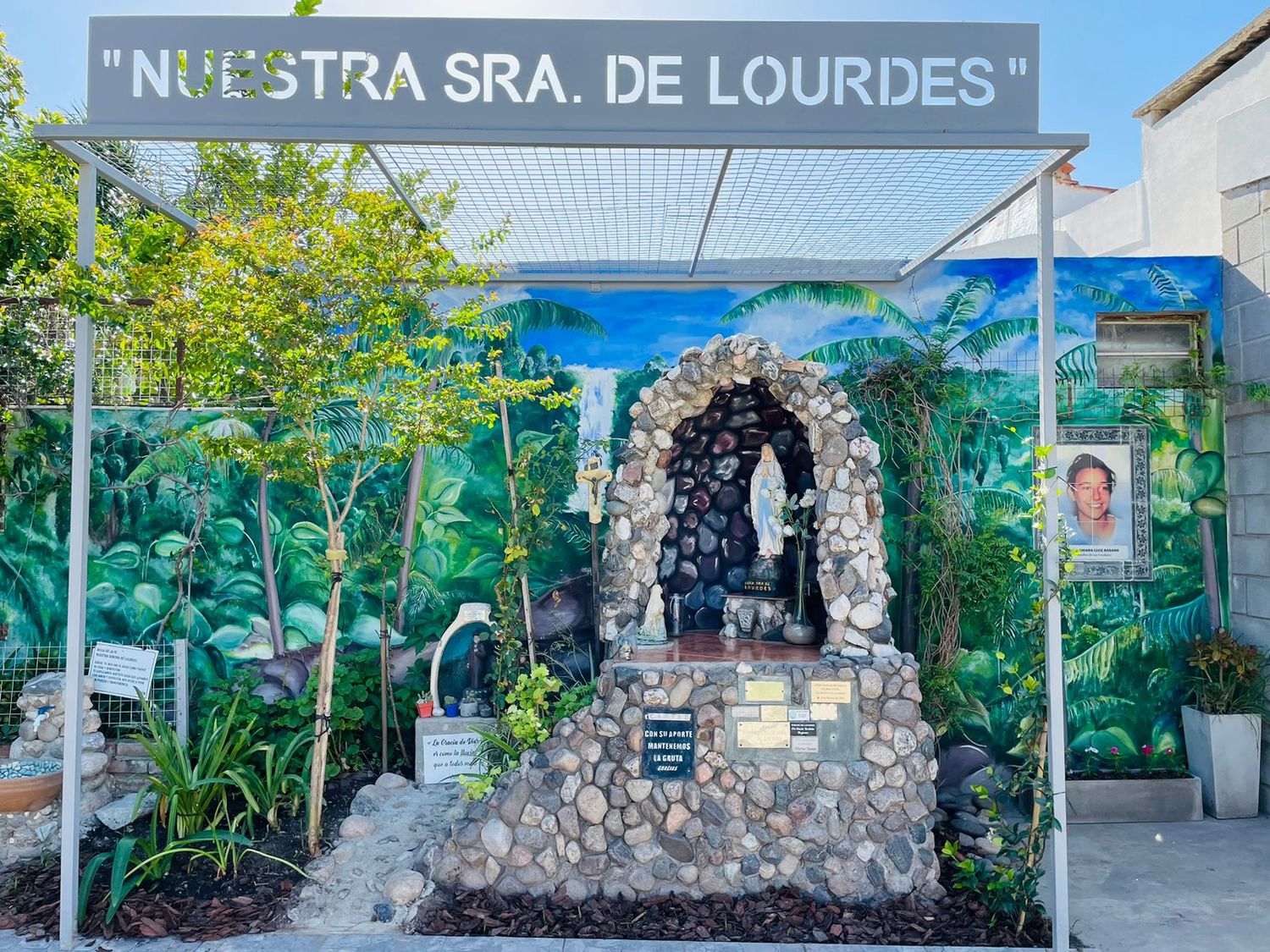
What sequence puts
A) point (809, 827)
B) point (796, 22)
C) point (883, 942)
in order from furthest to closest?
1. point (809, 827)
2. point (883, 942)
3. point (796, 22)

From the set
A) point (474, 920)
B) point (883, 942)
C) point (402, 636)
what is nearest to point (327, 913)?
point (474, 920)

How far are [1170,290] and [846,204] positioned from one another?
11.8ft

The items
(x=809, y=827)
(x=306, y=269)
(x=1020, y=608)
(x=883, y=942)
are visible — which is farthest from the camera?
(x=1020, y=608)

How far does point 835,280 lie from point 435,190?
3.44 m

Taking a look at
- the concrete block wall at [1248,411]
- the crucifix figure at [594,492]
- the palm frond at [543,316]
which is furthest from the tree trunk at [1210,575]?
the palm frond at [543,316]

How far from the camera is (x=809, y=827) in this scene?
199 inches

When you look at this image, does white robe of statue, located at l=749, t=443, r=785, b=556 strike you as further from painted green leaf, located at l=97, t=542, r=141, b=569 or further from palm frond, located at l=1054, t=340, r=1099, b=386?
painted green leaf, located at l=97, t=542, r=141, b=569

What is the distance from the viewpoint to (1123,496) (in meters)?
7.13

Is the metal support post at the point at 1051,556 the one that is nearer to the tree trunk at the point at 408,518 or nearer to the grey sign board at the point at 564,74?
the grey sign board at the point at 564,74

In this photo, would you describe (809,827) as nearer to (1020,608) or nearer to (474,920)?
(474,920)

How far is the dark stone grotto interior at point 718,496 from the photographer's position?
6629 mm

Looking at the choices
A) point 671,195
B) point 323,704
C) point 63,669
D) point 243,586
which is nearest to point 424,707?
point 323,704

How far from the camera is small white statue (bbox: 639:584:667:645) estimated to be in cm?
590

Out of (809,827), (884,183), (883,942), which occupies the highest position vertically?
(884,183)
